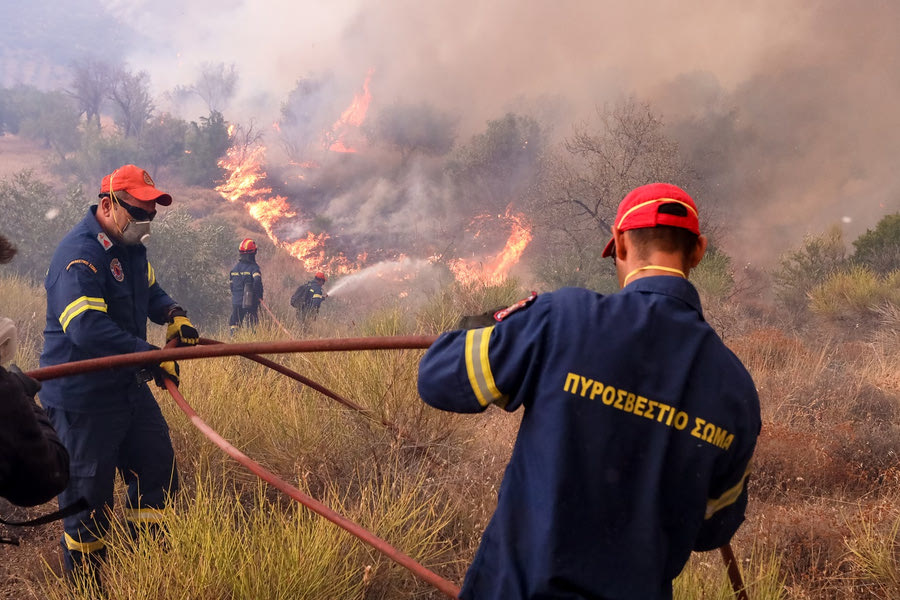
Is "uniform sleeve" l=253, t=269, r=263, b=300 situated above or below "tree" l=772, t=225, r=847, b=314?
below

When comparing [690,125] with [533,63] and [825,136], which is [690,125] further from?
[533,63]

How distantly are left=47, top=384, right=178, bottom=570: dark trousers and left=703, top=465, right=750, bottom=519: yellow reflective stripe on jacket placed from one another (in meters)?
2.42

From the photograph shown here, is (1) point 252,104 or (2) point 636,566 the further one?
(1) point 252,104

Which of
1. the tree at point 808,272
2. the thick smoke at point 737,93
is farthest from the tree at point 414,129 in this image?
the tree at point 808,272

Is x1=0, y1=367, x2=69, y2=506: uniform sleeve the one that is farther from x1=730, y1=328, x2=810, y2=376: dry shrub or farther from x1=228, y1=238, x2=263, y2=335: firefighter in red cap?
x1=228, y1=238, x2=263, y2=335: firefighter in red cap

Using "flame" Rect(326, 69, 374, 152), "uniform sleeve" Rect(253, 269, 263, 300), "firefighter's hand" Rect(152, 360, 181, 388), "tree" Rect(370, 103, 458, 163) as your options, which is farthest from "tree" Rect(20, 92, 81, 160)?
"firefighter's hand" Rect(152, 360, 181, 388)

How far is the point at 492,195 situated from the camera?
1022 inches

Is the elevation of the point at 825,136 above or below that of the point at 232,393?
above

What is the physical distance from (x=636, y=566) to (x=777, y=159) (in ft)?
83.6

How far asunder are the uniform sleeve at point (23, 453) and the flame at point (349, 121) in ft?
112

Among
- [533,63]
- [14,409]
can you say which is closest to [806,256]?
[14,409]

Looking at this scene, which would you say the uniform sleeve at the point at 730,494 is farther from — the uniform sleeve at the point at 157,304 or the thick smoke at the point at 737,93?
the thick smoke at the point at 737,93

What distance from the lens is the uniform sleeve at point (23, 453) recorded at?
1.29 metres

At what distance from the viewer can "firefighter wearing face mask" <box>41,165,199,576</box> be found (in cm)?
281
